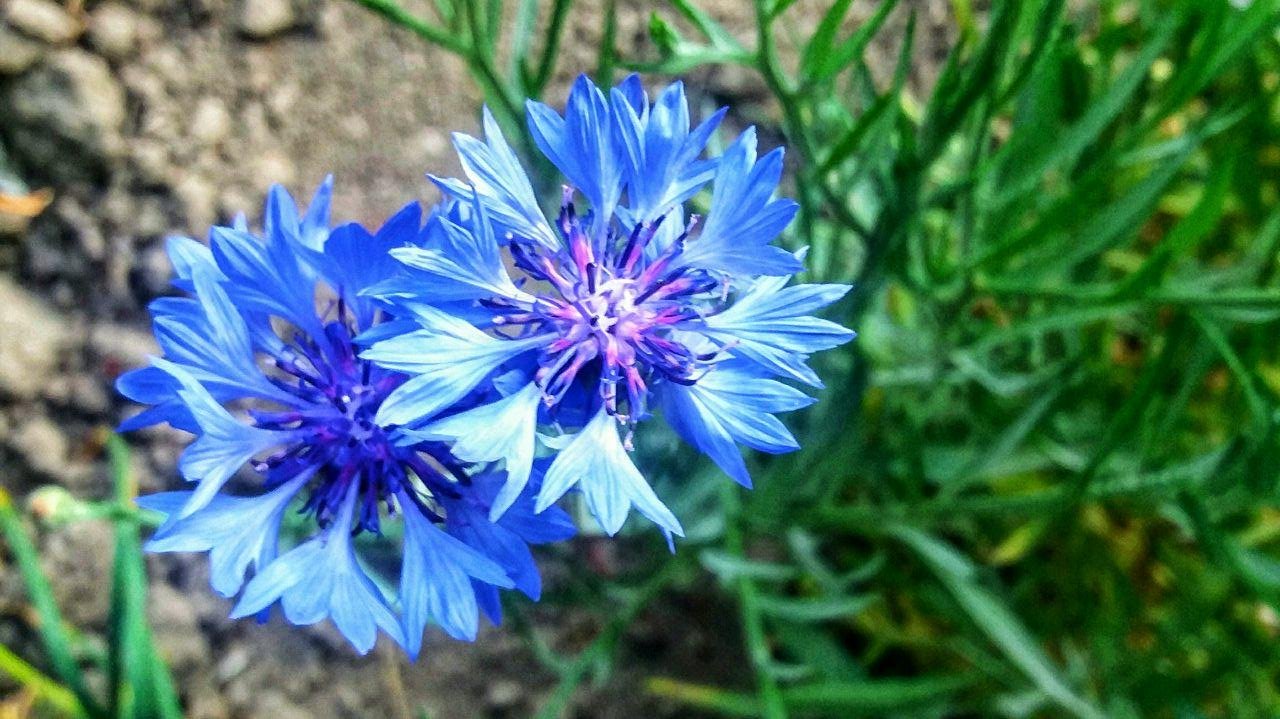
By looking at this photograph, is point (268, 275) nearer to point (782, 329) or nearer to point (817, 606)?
point (782, 329)

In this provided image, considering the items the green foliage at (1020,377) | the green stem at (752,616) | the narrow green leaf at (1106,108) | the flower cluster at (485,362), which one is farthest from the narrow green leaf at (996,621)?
the flower cluster at (485,362)

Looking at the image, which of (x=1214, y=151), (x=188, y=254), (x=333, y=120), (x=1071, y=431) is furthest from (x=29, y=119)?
(x=1214, y=151)

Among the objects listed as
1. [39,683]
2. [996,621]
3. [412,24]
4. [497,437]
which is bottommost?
[996,621]

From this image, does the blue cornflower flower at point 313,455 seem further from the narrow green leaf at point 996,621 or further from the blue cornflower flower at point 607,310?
the narrow green leaf at point 996,621

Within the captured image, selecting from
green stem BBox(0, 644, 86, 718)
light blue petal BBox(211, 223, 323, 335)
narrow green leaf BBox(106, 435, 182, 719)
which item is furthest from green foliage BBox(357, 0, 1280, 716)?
green stem BBox(0, 644, 86, 718)

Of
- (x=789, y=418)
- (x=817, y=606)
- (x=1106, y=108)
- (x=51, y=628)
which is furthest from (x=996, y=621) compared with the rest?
(x=51, y=628)
